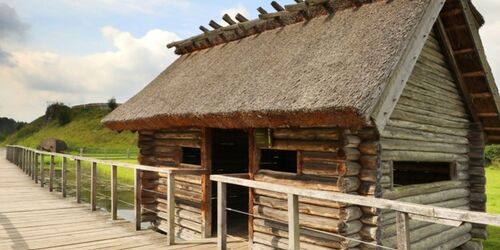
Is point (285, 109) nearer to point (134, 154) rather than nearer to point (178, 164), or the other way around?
point (178, 164)

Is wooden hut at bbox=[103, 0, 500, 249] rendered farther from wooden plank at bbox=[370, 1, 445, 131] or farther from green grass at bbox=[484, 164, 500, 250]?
green grass at bbox=[484, 164, 500, 250]

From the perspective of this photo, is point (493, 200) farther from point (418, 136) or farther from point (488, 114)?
point (418, 136)

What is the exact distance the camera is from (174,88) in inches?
389

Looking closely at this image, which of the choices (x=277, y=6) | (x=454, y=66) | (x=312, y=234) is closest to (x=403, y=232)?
(x=312, y=234)

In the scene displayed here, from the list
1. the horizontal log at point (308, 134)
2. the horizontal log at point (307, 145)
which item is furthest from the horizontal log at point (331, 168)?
the horizontal log at point (308, 134)

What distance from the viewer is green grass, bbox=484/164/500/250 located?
36.4 ft

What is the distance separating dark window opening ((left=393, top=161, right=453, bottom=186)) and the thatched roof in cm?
403

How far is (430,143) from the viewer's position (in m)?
7.96

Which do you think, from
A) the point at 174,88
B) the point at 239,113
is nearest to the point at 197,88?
the point at 174,88

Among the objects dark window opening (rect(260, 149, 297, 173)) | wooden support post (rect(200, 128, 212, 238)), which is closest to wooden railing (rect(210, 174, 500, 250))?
wooden support post (rect(200, 128, 212, 238))

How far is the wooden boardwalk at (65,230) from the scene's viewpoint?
21.4 ft

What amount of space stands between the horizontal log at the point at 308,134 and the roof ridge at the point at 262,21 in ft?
9.90

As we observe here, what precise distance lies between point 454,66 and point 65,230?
26.8 feet

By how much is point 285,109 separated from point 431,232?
4.12 metres
